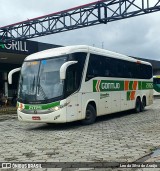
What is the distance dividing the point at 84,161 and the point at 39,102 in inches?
220

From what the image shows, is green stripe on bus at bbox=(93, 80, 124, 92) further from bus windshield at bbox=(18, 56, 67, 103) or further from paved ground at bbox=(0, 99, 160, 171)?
paved ground at bbox=(0, 99, 160, 171)

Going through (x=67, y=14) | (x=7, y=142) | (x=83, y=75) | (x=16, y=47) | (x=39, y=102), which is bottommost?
(x=7, y=142)

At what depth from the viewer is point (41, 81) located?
1235 centimetres

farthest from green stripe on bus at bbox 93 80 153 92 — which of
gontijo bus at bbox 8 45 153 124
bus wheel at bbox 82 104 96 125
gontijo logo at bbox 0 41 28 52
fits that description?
gontijo logo at bbox 0 41 28 52

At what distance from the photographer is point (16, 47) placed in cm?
2648

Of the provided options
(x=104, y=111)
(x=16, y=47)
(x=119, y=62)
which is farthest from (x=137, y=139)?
(x=16, y=47)

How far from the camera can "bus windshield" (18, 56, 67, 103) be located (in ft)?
39.7

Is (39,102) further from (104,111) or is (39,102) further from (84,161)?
(84,161)

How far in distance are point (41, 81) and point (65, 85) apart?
96 cm

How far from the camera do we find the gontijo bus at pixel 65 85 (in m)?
12.0

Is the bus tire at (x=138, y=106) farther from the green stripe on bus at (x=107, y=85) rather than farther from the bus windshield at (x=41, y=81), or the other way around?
the bus windshield at (x=41, y=81)

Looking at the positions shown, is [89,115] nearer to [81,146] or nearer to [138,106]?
[81,146]

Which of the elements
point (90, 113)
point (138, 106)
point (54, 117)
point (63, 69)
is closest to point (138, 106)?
point (138, 106)

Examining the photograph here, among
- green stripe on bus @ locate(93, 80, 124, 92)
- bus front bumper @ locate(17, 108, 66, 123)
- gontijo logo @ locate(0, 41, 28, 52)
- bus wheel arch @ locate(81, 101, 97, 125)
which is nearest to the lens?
bus front bumper @ locate(17, 108, 66, 123)
